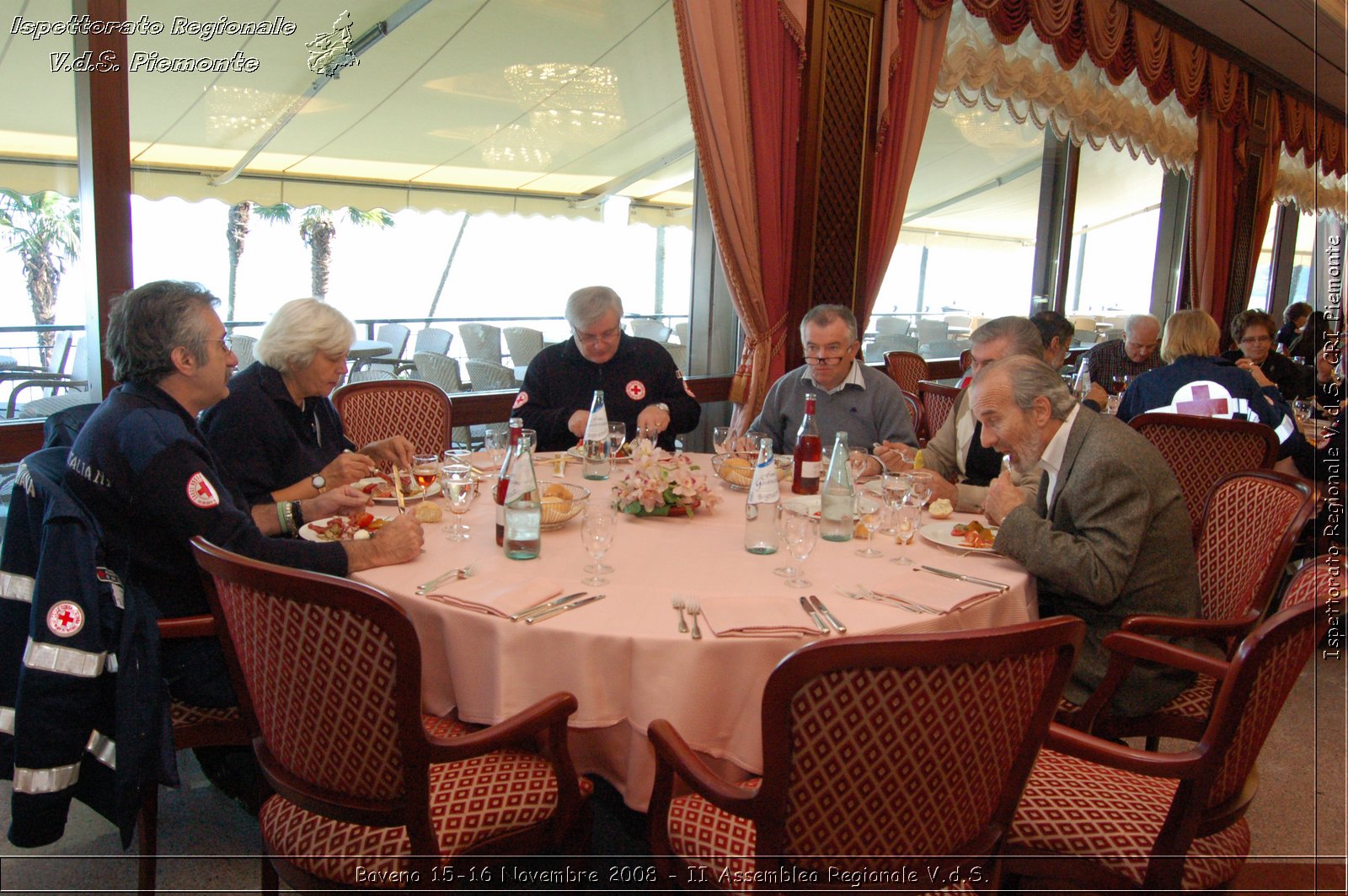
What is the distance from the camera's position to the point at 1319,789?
2727mm

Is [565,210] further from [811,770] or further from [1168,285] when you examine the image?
[1168,285]

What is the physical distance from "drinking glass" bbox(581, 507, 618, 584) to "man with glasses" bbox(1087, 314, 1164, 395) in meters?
5.02

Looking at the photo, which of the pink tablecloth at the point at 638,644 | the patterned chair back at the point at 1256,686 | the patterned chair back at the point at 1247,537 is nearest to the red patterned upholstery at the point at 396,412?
the pink tablecloth at the point at 638,644

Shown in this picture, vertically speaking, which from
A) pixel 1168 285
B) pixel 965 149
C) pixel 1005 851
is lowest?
pixel 1005 851

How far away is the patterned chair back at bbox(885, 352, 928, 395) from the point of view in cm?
573

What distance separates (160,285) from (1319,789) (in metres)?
3.52

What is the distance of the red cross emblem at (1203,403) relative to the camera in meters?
4.18

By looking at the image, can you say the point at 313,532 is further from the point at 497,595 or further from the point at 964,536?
the point at 964,536

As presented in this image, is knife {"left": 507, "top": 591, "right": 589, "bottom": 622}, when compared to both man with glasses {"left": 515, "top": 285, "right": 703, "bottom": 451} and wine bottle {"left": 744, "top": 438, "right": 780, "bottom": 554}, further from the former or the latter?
man with glasses {"left": 515, "top": 285, "right": 703, "bottom": 451}

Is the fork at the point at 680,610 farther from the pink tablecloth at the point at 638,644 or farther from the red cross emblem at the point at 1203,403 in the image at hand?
the red cross emblem at the point at 1203,403

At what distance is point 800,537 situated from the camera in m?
1.91

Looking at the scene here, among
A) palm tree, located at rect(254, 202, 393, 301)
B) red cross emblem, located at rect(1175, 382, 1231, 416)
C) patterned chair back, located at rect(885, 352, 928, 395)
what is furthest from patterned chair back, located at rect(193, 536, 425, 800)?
patterned chair back, located at rect(885, 352, 928, 395)

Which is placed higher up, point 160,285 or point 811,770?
point 160,285

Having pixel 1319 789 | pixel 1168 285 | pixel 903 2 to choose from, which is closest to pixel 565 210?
pixel 903 2
